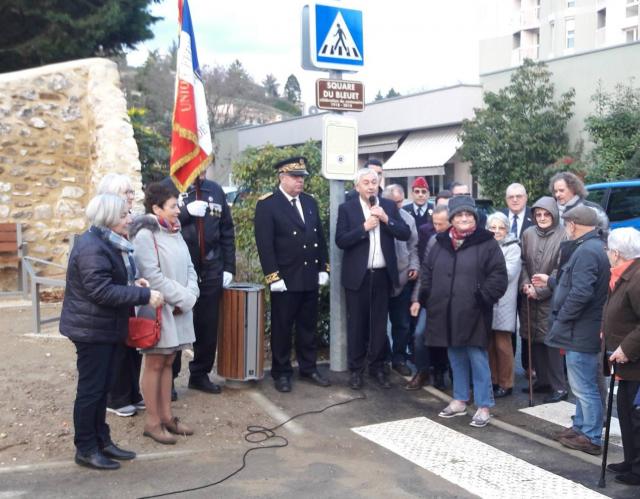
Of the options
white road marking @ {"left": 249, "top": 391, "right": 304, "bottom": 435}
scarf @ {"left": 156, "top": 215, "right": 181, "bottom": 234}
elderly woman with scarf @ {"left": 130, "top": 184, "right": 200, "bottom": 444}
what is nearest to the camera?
elderly woman with scarf @ {"left": 130, "top": 184, "right": 200, "bottom": 444}

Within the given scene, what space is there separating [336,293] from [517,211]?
6.47 ft

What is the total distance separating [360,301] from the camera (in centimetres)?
669

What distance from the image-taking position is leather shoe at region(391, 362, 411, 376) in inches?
280

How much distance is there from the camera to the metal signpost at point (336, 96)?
6.77m

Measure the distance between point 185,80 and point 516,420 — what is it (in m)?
4.05

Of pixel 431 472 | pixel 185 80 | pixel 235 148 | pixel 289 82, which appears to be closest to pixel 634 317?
pixel 431 472

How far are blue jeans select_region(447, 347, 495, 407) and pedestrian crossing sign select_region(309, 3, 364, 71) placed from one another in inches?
114

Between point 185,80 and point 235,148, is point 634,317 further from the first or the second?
point 235,148

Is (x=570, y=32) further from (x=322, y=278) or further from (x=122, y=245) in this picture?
(x=122, y=245)

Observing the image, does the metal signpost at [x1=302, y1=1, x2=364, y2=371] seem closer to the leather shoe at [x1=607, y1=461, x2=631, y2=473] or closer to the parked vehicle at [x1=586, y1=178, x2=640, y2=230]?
the leather shoe at [x1=607, y1=461, x2=631, y2=473]

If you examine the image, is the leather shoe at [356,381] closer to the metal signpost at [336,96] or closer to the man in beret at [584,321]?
the metal signpost at [336,96]

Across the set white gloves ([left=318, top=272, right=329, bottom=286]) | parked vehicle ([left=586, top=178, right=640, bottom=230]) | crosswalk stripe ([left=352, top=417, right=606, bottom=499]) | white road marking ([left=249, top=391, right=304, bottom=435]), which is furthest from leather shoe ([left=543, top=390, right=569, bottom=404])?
parked vehicle ([left=586, top=178, right=640, bottom=230])

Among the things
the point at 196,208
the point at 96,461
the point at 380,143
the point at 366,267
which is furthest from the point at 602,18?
the point at 96,461

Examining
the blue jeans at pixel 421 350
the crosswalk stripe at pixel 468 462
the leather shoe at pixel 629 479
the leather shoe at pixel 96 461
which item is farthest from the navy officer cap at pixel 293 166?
the leather shoe at pixel 629 479
